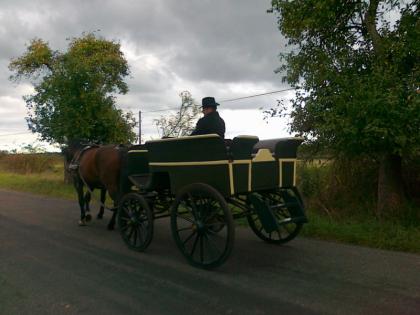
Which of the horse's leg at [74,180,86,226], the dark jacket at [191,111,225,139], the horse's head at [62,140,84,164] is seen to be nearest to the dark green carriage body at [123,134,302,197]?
the dark jacket at [191,111,225,139]

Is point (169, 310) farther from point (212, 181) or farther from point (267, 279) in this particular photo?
point (212, 181)

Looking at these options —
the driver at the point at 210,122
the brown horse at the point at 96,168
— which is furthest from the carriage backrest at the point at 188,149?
the brown horse at the point at 96,168

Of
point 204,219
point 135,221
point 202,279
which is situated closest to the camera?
point 202,279

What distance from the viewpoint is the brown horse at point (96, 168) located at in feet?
24.0

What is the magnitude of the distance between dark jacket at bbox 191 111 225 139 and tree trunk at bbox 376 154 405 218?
12.6 ft

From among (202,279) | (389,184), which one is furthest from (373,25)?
(202,279)

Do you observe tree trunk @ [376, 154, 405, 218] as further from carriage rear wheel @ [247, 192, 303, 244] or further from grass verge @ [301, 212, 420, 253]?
carriage rear wheel @ [247, 192, 303, 244]

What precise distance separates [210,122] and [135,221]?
1722mm

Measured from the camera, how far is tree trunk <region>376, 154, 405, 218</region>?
8.15 metres

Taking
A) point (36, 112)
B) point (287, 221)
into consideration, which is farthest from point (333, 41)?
point (36, 112)

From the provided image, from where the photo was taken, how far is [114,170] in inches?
288

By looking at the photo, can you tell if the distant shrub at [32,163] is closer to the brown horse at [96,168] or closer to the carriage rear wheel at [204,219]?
the brown horse at [96,168]

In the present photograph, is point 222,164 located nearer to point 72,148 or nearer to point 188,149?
point 188,149

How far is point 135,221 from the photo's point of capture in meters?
6.19
